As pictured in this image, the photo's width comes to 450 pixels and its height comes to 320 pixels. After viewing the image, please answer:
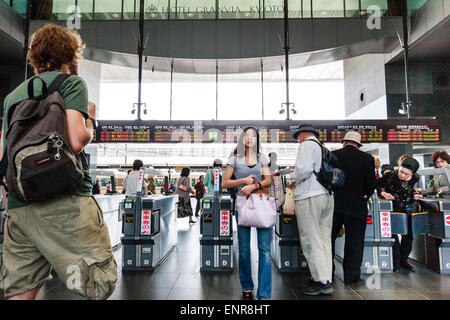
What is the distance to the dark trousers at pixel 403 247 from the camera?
12.1ft

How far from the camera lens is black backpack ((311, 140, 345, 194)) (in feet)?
9.03

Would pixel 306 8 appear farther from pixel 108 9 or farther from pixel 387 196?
pixel 387 196

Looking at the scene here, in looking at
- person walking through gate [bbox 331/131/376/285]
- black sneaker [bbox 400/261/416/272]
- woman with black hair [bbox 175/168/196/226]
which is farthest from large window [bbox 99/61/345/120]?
person walking through gate [bbox 331/131/376/285]

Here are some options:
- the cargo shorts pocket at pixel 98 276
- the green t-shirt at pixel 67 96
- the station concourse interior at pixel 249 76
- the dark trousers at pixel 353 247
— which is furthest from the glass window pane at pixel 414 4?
the cargo shorts pocket at pixel 98 276

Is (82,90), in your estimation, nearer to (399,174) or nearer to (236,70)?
(399,174)

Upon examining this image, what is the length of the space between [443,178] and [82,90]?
5.08 meters

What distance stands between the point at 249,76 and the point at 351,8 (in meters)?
4.78

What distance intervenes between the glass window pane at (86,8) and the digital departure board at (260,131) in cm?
380

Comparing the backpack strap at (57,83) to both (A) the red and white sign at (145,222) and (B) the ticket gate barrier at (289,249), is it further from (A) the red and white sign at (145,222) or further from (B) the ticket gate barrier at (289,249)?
(B) the ticket gate barrier at (289,249)

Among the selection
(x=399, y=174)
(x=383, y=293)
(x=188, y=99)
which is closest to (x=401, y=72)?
(x=399, y=174)

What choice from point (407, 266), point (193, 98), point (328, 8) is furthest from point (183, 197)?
point (328, 8)

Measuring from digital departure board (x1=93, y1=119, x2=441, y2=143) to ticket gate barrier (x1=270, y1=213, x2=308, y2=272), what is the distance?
9.83 feet

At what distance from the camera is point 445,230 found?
3.48 metres

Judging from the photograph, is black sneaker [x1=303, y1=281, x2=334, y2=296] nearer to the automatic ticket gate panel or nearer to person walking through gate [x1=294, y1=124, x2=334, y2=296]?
person walking through gate [x1=294, y1=124, x2=334, y2=296]
